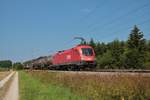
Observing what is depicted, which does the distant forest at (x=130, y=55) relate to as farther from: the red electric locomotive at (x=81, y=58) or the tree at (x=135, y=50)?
the red electric locomotive at (x=81, y=58)

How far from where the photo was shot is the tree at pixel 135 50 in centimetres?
6506

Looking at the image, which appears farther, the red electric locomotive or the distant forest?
the distant forest

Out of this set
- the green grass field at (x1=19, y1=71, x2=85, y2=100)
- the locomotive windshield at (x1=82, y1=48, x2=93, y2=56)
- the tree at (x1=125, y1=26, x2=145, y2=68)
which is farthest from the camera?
the tree at (x1=125, y1=26, x2=145, y2=68)

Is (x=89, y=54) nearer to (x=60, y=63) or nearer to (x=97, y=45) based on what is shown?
(x=60, y=63)

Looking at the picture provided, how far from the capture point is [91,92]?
12031mm

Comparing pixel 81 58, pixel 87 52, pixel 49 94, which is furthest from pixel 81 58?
pixel 49 94

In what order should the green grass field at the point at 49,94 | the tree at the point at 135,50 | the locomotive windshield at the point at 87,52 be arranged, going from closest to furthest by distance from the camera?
the green grass field at the point at 49,94, the locomotive windshield at the point at 87,52, the tree at the point at 135,50

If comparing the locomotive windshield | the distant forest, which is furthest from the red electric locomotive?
the distant forest

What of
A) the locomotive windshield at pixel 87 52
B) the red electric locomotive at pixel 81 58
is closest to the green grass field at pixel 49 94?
the red electric locomotive at pixel 81 58

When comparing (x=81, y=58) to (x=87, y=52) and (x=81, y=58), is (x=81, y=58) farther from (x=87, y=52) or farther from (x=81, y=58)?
(x=87, y=52)

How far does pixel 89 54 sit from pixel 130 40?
3700 cm

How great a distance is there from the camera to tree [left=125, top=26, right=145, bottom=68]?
65.1 m

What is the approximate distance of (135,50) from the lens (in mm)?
68812

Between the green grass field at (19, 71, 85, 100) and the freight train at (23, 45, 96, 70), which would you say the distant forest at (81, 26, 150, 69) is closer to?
the freight train at (23, 45, 96, 70)
